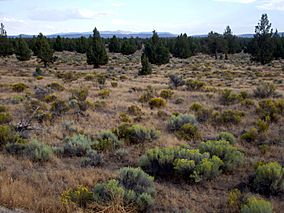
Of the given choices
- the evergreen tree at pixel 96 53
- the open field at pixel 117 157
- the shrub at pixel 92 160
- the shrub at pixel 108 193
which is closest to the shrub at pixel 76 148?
the open field at pixel 117 157

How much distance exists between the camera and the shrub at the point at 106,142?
27.0ft

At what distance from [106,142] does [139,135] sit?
1.13m

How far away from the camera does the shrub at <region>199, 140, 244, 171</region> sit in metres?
7.01

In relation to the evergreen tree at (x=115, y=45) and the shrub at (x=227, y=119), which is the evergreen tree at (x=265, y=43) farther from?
the shrub at (x=227, y=119)

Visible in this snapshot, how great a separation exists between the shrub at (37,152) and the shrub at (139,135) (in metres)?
2.41

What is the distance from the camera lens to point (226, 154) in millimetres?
7246

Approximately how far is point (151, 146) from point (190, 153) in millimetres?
1955

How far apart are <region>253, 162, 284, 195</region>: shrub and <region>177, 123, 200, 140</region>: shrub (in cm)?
357

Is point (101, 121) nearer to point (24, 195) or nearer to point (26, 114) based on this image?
point (26, 114)

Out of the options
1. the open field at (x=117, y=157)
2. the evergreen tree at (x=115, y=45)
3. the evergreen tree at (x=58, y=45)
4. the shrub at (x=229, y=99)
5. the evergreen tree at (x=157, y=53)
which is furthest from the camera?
the evergreen tree at (x=115, y=45)

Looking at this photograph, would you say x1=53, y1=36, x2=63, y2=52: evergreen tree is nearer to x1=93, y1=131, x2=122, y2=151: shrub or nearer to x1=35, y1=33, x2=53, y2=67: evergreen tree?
x1=35, y1=33, x2=53, y2=67: evergreen tree

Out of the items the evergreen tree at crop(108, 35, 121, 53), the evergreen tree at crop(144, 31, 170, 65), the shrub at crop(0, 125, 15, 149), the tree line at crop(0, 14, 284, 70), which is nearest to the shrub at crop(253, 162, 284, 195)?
the shrub at crop(0, 125, 15, 149)

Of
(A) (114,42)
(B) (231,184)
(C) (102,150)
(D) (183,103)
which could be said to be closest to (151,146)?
(C) (102,150)

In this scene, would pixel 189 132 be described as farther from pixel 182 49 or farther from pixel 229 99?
pixel 182 49
